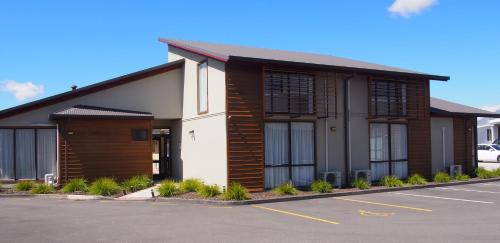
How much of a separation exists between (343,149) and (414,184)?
9.74 ft

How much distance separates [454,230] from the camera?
9500 mm

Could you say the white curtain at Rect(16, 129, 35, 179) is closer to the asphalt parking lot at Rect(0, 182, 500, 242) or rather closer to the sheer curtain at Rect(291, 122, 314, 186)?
the asphalt parking lot at Rect(0, 182, 500, 242)

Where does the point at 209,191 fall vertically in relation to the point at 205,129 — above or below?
below

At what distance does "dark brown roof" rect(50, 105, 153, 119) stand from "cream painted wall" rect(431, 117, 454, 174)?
11898mm

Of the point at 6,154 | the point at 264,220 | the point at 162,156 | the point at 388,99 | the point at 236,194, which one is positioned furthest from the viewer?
the point at 162,156

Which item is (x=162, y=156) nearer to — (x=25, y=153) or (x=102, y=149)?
(x=102, y=149)

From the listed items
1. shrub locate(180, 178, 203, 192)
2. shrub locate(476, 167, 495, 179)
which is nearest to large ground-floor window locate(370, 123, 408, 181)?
shrub locate(476, 167, 495, 179)

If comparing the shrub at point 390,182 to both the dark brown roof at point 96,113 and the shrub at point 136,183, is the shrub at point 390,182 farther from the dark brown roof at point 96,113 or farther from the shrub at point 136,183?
the dark brown roof at point 96,113

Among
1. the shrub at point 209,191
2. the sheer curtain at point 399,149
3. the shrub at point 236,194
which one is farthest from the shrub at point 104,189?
the sheer curtain at point 399,149

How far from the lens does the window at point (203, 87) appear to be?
56.7 feet

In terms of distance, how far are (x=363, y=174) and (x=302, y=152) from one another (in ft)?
8.46

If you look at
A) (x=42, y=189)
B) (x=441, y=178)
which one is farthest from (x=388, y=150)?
(x=42, y=189)

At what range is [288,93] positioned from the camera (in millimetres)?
16656

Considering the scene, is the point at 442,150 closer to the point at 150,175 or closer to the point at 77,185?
the point at 150,175
